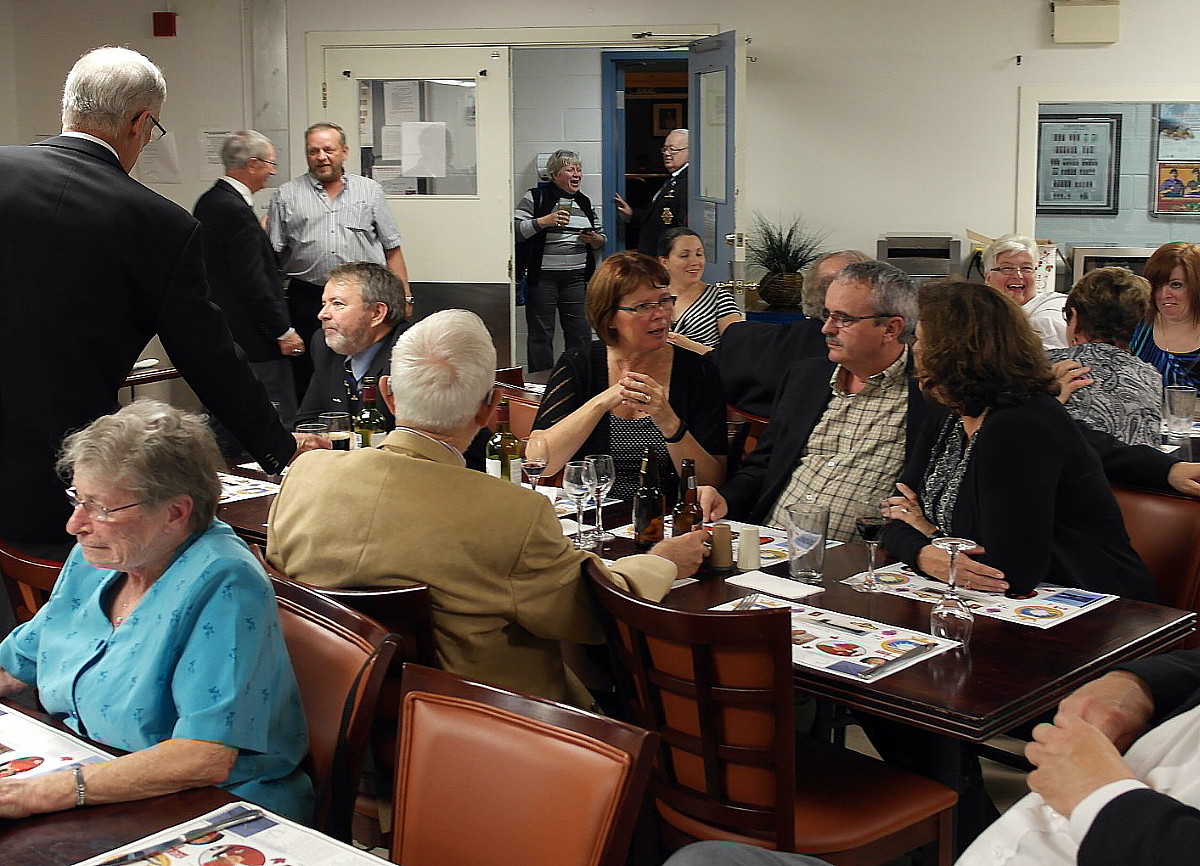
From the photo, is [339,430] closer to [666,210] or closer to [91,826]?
[91,826]

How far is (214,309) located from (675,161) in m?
6.20

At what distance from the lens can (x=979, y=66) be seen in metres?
7.67

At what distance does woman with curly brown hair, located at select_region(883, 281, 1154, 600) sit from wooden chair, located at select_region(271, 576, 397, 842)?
1335 mm

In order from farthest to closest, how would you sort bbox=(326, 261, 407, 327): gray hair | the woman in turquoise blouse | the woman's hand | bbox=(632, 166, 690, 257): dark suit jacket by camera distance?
bbox=(632, 166, 690, 257): dark suit jacket
bbox=(326, 261, 407, 327): gray hair
the woman's hand
the woman in turquoise blouse

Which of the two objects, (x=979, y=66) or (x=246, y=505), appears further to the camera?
(x=979, y=66)

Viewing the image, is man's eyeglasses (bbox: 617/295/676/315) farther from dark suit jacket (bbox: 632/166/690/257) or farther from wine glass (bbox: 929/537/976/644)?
dark suit jacket (bbox: 632/166/690/257)

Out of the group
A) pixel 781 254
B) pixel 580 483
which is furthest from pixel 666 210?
pixel 580 483

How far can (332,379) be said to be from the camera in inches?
174

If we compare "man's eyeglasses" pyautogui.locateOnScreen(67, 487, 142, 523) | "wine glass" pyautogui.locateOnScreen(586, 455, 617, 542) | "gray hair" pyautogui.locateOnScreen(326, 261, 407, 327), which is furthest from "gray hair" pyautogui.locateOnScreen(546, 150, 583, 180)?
"man's eyeglasses" pyautogui.locateOnScreen(67, 487, 142, 523)

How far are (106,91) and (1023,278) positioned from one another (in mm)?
4512

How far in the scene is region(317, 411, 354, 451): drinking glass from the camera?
12.2 ft

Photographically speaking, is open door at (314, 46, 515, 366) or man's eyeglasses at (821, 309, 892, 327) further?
open door at (314, 46, 515, 366)

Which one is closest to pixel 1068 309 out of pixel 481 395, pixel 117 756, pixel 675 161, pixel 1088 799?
pixel 481 395

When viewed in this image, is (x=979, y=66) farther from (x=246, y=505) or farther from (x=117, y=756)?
(x=117, y=756)
